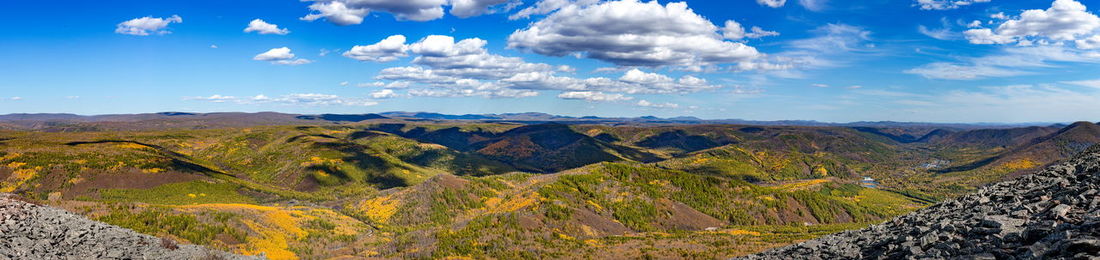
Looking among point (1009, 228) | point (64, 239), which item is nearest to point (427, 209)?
point (64, 239)

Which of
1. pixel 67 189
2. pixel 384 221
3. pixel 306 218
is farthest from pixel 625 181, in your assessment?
pixel 67 189

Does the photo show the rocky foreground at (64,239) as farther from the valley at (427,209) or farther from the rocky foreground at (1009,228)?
the rocky foreground at (1009,228)

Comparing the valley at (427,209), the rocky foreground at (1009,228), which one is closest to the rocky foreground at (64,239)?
the valley at (427,209)

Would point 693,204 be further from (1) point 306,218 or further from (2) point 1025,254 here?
(2) point 1025,254

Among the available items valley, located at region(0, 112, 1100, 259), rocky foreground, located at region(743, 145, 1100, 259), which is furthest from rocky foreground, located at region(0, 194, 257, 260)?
rocky foreground, located at region(743, 145, 1100, 259)

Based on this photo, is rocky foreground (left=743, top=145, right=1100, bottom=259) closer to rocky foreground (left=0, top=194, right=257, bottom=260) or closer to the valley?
the valley

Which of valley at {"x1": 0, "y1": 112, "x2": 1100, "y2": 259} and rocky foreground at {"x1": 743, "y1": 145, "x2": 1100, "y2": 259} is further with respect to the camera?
valley at {"x1": 0, "y1": 112, "x2": 1100, "y2": 259}

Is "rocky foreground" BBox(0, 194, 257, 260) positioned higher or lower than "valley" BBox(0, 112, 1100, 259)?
higher
